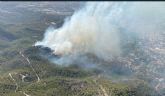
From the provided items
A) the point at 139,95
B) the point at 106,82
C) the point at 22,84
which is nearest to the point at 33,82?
the point at 22,84

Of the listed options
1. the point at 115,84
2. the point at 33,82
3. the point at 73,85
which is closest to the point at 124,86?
the point at 115,84

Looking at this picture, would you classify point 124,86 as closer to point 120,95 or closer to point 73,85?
point 120,95

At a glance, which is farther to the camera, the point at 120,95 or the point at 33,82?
the point at 33,82

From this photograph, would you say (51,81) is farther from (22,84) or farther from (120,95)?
(120,95)

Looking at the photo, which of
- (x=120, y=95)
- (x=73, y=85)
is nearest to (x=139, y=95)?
(x=120, y=95)

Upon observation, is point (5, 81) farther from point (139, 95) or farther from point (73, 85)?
point (139, 95)

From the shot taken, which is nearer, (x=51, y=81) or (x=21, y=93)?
(x=21, y=93)
